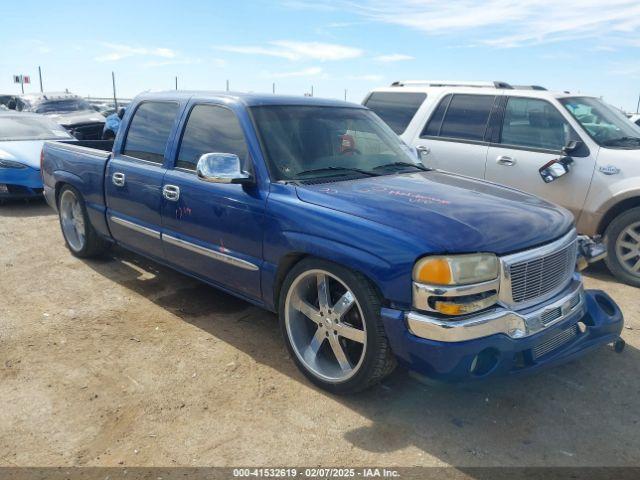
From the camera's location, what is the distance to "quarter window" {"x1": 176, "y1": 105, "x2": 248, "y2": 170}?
380 centimetres

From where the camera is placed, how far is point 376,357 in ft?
9.59

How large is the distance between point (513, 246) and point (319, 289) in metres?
1.14

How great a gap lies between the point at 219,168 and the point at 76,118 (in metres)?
12.9

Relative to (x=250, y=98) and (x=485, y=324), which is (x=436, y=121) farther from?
(x=485, y=324)

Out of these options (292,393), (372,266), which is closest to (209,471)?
(292,393)

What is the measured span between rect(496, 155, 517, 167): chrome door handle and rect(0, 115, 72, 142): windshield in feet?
25.0

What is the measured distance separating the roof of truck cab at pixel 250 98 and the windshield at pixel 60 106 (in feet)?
41.5

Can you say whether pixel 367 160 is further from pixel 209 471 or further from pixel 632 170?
pixel 632 170

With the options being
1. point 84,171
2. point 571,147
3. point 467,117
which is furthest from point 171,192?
point 571,147

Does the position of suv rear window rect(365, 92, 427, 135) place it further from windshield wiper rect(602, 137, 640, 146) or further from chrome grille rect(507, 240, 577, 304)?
chrome grille rect(507, 240, 577, 304)

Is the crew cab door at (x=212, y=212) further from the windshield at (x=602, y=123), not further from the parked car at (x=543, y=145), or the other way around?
the windshield at (x=602, y=123)

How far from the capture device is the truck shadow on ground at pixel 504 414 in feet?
9.05

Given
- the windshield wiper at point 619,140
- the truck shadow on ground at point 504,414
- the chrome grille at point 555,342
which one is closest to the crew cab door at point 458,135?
the windshield wiper at point 619,140

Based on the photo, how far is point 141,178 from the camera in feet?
14.5
